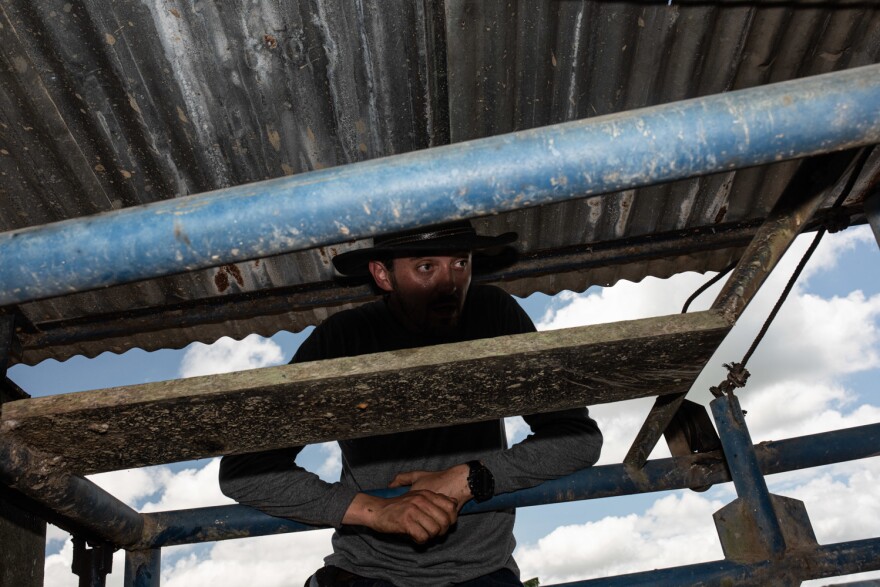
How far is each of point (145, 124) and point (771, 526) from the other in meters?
2.68

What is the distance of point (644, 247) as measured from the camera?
10.8ft

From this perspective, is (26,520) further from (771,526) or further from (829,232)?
(829,232)

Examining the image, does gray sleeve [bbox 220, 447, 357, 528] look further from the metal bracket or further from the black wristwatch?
the metal bracket

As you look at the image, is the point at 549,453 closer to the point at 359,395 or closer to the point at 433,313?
the point at 433,313

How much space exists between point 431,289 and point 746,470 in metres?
1.42

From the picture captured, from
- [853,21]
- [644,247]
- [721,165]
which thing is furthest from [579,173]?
[644,247]

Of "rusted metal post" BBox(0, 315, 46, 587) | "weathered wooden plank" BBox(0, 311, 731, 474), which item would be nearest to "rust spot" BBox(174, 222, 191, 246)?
"weathered wooden plank" BBox(0, 311, 731, 474)

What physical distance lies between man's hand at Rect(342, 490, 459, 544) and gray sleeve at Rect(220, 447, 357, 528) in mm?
71

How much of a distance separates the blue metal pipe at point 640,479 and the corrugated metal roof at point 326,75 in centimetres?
116

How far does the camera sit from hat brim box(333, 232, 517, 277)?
269 cm

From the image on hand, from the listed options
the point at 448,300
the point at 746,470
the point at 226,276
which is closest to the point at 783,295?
the point at 746,470

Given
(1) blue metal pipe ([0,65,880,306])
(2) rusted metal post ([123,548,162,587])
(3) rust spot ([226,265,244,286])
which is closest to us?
(1) blue metal pipe ([0,65,880,306])

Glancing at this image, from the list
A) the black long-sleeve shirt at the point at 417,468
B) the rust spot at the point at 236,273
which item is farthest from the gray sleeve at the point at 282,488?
the rust spot at the point at 236,273

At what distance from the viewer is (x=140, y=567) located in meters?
2.74
